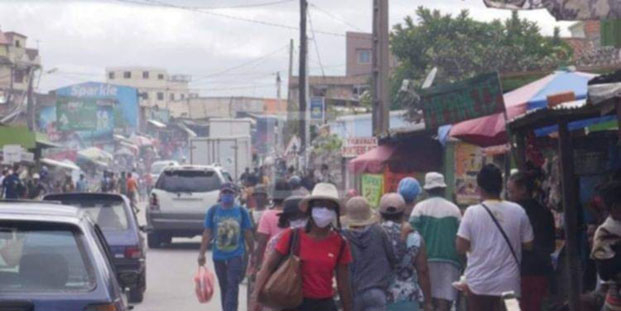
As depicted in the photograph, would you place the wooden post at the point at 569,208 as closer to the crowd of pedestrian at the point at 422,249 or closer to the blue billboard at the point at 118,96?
the crowd of pedestrian at the point at 422,249

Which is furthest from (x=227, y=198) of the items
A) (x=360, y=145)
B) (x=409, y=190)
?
(x=360, y=145)

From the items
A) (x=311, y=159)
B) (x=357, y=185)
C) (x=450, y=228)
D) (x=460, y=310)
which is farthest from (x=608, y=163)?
(x=311, y=159)

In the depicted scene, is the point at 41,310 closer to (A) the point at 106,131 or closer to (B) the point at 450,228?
(B) the point at 450,228

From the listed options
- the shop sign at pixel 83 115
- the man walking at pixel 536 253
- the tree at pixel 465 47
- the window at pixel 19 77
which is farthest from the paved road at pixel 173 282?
the shop sign at pixel 83 115

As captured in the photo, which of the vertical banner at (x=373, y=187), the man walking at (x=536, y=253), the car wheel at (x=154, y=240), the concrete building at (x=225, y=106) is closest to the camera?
the man walking at (x=536, y=253)

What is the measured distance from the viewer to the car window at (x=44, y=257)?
7.98m

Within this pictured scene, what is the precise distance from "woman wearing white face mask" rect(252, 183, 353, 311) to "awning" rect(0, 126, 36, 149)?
40364 millimetres

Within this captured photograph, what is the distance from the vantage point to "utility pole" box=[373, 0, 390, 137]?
2538cm

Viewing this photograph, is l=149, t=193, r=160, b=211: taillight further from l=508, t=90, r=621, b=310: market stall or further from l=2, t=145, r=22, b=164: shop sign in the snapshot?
l=508, t=90, r=621, b=310: market stall

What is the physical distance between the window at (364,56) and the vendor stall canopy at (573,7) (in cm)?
9448

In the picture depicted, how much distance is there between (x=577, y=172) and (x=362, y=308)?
2.55 meters

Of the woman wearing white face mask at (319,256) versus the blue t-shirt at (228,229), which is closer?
the woman wearing white face mask at (319,256)

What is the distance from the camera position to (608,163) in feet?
37.3

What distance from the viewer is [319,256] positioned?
29.9ft
